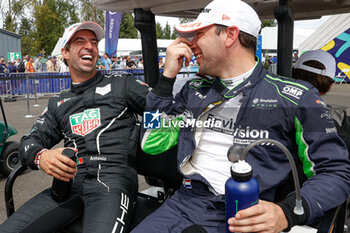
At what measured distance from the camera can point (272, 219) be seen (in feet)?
4.35

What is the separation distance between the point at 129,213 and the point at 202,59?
0.99 meters

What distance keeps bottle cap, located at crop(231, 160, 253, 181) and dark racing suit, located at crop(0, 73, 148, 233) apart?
867 mm

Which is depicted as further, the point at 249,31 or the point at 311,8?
the point at 311,8

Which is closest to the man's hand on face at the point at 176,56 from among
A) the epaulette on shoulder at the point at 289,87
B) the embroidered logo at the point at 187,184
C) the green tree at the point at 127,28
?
the epaulette on shoulder at the point at 289,87

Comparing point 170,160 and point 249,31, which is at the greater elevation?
point 249,31

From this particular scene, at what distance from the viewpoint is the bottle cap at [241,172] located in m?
1.28

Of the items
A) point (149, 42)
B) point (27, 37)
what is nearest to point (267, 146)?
point (149, 42)

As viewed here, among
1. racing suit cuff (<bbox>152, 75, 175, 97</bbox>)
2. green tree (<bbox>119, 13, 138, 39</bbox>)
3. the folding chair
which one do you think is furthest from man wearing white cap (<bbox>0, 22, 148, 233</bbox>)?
green tree (<bbox>119, 13, 138, 39</bbox>)

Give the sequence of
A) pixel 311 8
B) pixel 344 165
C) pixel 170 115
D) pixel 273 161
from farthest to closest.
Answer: pixel 311 8, pixel 170 115, pixel 273 161, pixel 344 165

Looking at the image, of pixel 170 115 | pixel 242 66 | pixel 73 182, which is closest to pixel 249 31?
pixel 242 66

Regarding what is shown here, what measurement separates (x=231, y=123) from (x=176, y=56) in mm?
469

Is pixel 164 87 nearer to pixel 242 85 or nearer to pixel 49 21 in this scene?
pixel 242 85

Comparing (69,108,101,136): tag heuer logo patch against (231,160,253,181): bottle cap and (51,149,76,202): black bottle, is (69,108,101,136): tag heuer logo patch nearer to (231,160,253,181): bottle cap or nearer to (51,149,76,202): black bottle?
(51,149,76,202): black bottle

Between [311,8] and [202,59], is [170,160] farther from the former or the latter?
[311,8]
